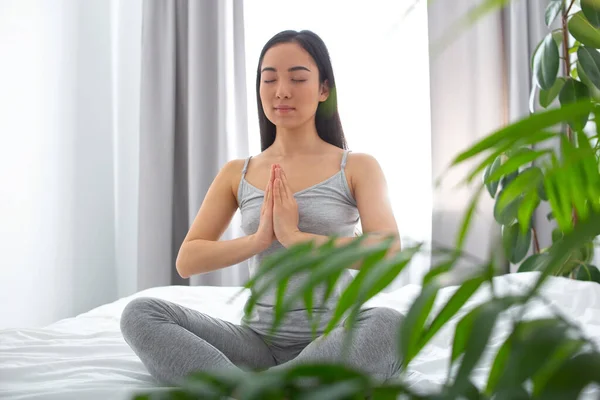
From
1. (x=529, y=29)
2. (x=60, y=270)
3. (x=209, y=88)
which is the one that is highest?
(x=529, y=29)

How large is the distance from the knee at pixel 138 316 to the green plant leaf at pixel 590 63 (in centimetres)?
146

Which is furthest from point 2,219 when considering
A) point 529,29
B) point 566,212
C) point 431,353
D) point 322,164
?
point 566,212

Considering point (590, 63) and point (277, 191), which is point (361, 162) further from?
point (590, 63)

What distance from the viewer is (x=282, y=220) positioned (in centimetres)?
151

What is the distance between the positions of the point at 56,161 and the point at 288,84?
2.08 meters

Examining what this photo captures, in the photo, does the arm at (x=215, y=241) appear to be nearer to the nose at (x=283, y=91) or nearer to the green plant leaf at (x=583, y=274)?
the nose at (x=283, y=91)

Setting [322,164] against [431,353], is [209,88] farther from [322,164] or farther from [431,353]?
[431,353]

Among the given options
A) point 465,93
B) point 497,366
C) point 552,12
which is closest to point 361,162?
point 552,12

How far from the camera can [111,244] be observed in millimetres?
3943

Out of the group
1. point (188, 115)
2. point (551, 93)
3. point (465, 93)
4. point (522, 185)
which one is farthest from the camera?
point (188, 115)

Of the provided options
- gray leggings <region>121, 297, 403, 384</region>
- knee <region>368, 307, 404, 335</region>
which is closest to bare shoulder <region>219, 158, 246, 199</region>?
gray leggings <region>121, 297, 403, 384</region>

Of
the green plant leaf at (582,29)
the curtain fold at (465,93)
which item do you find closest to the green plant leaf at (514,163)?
the green plant leaf at (582,29)

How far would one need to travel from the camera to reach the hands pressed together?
1513 mm

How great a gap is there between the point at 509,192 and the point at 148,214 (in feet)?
11.1
